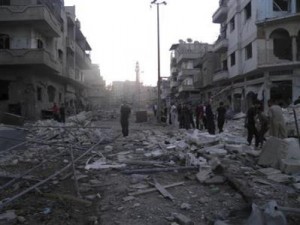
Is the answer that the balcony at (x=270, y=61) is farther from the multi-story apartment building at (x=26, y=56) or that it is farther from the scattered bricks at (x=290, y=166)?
the scattered bricks at (x=290, y=166)

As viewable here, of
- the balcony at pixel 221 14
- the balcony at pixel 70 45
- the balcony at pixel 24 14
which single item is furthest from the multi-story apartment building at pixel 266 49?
the balcony at pixel 70 45

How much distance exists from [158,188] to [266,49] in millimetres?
27341

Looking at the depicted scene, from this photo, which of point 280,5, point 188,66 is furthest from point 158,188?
point 188,66

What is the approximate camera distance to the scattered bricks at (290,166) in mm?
8953

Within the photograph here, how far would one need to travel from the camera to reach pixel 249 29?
3538cm

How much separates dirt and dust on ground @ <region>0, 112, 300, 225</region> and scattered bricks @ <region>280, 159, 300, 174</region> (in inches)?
0.8

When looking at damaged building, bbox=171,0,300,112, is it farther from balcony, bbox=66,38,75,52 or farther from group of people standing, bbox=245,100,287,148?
group of people standing, bbox=245,100,287,148

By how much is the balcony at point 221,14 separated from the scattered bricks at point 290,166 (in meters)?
35.8

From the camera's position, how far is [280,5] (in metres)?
34.0

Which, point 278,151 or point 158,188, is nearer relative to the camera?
point 158,188

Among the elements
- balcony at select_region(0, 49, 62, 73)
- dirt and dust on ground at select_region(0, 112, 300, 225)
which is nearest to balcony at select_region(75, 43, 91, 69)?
balcony at select_region(0, 49, 62, 73)

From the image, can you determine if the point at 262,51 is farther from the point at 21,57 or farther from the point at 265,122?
the point at 265,122

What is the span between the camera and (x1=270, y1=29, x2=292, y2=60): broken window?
111 feet

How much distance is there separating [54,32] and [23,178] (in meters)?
26.7
